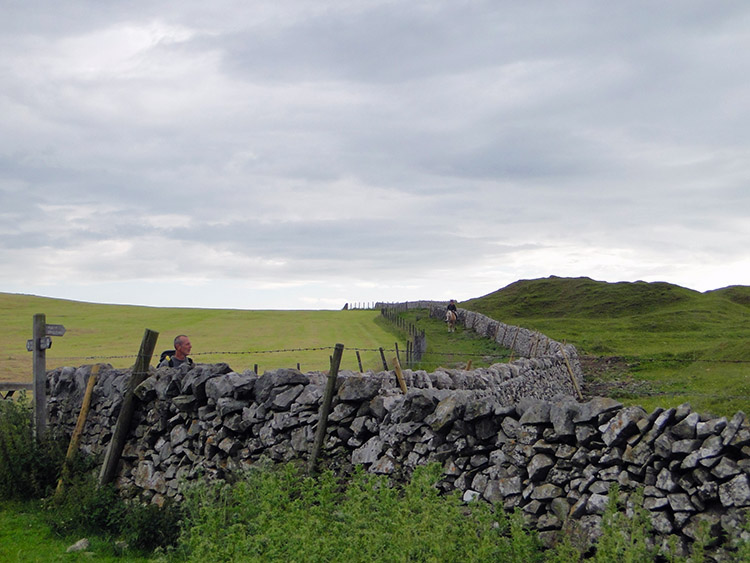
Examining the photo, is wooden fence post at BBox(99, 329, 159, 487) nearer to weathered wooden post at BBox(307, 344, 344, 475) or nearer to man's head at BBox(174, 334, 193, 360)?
man's head at BBox(174, 334, 193, 360)

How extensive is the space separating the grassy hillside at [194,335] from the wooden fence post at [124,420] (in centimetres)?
566

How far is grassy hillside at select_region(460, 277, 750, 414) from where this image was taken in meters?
18.8

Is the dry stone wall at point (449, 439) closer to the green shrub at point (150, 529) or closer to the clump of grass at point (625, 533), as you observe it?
the clump of grass at point (625, 533)

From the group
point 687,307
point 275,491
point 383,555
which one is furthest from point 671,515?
point 687,307

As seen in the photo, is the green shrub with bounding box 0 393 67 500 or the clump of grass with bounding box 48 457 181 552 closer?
the clump of grass with bounding box 48 457 181 552

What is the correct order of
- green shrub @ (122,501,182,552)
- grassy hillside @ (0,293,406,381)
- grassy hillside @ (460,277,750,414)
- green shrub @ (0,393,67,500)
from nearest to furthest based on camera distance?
green shrub @ (122,501,182,552) → green shrub @ (0,393,67,500) → grassy hillside @ (460,277,750,414) → grassy hillside @ (0,293,406,381)

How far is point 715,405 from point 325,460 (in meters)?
10.6

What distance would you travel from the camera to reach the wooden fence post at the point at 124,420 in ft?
38.0

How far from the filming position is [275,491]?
6.69 metres

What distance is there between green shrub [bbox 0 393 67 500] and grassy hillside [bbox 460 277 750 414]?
37.7 feet

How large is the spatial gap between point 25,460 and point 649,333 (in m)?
37.9

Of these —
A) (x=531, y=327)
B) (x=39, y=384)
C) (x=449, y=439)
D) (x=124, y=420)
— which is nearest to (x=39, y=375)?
(x=39, y=384)

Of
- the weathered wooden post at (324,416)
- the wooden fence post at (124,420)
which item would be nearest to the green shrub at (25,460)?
the wooden fence post at (124,420)

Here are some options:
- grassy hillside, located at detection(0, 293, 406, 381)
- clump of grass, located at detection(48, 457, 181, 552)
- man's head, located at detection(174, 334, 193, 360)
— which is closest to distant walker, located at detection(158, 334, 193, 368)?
man's head, located at detection(174, 334, 193, 360)
